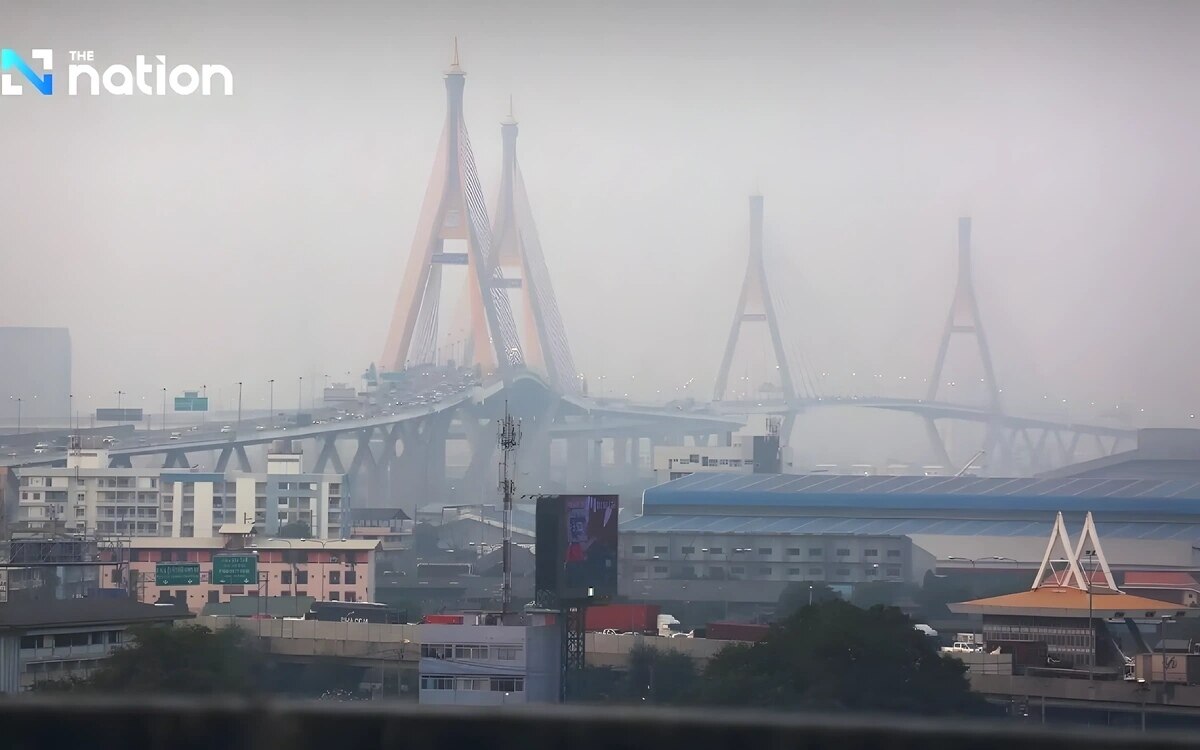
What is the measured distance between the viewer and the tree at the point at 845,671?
6691 millimetres

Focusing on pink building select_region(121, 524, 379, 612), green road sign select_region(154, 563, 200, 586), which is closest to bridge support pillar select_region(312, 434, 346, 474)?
pink building select_region(121, 524, 379, 612)

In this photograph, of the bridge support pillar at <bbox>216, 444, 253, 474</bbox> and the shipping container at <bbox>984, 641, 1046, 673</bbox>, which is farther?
the bridge support pillar at <bbox>216, 444, 253, 474</bbox>

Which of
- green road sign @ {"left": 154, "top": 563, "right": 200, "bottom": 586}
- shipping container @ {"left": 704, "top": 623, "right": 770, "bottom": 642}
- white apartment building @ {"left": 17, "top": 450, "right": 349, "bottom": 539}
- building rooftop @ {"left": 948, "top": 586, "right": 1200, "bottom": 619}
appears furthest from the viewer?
white apartment building @ {"left": 17, "top": 450, "right": 349, "bottom": 539}

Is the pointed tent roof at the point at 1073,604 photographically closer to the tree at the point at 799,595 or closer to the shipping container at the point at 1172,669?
the tree at the point at 799,595

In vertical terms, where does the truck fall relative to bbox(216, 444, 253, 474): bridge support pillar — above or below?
below

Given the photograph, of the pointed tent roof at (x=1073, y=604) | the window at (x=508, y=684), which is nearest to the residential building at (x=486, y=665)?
the window at (x=508, y=684)

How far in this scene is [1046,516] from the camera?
66.9 ft

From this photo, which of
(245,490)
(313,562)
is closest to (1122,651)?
(313,562)

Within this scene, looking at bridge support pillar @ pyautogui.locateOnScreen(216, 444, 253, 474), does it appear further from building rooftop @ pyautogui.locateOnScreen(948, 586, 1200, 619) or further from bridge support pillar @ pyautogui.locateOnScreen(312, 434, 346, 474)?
building rooftop @ pyautogui.locateOnScreen(948, 586, 1200, 619)

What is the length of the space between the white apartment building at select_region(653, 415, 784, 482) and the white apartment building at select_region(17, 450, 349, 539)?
5.47 metres

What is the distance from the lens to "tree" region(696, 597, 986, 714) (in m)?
6.69

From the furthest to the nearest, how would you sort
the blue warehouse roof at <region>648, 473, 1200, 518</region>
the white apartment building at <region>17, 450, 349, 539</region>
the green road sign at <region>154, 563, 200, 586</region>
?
the blue warehouse roof at <region>648, 473, 1200, 518</region>, the white apartment building at <region>17, 450, 349, 539</region>, the green road sign at <region>154, 563, 200, 586</region>

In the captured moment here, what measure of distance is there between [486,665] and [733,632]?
3322 millimetres

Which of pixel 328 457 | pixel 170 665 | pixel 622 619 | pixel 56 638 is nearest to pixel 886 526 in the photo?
pixel 622 619
